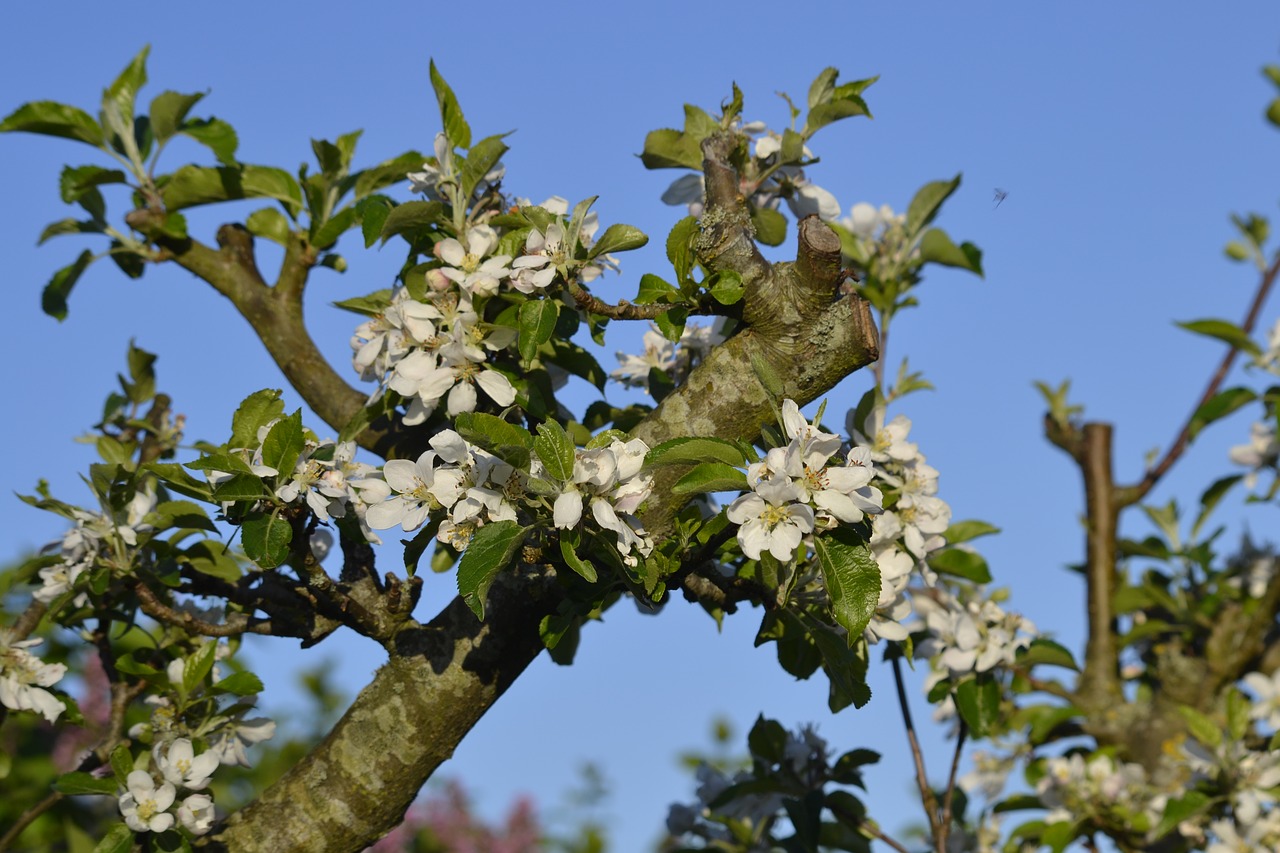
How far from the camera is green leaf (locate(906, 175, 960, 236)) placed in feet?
10.7

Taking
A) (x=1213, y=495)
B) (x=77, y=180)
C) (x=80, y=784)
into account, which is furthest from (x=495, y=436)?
(x=1213, y=495)

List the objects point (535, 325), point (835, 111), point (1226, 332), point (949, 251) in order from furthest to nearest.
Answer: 1. point (1226, 332)
2. point (949, 251)
3. point (835, 111)
4. point (535, 325)

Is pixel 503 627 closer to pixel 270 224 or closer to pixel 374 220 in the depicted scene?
pixel 374 220

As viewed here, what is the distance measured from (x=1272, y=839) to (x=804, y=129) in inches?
88.8

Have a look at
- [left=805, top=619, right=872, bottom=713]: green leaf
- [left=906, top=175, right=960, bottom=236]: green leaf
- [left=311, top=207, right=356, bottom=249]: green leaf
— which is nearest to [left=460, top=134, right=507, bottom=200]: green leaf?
[left=311, top=207, right=356, bottom=249]: green leaf

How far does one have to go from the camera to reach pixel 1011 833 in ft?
11.6

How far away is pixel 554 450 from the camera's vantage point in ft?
5.53

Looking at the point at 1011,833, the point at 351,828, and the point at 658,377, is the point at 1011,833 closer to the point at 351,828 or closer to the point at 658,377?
the point at 658,377

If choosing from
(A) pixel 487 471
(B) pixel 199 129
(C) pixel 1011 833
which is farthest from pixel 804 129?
(C) pixel 1011 833

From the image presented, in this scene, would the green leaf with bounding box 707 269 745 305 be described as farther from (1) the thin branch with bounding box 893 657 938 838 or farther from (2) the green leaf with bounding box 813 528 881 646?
(1) the thin branch with bounding box 893 657 938 838

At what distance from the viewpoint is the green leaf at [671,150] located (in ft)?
8.23

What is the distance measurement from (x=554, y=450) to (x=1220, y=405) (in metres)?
3.09

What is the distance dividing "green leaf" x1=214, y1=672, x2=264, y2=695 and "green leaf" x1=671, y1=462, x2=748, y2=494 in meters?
1.13

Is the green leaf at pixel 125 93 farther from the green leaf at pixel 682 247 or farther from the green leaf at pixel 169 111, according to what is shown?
the green leaf at pixel 682 247
